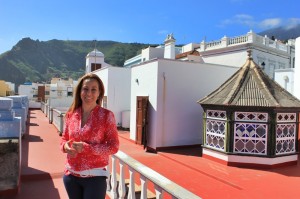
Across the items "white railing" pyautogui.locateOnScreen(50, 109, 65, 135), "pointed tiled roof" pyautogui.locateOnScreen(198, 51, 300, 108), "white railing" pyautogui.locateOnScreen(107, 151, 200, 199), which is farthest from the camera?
"white railing" pyautogui.locateOnScreen(50, 109, 65, 135)

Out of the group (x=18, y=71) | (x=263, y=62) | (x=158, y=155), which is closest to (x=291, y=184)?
(x=158, y=155)

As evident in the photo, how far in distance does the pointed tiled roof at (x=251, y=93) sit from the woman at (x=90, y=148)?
22.3ft

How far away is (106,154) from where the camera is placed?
246cm

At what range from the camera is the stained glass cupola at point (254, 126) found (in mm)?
8562

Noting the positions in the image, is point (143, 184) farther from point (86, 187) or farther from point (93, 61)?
point (93, 61)

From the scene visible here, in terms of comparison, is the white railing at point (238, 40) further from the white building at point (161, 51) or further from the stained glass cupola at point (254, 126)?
the stained glass cupola at point (254, 126)

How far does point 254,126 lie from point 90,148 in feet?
23.9

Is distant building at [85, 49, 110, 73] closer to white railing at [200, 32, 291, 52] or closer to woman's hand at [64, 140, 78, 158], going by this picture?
white railing at [200, 32, 291, 52]

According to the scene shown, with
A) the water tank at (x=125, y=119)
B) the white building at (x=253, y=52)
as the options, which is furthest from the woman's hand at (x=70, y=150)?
the white building at (x=253, y=52)

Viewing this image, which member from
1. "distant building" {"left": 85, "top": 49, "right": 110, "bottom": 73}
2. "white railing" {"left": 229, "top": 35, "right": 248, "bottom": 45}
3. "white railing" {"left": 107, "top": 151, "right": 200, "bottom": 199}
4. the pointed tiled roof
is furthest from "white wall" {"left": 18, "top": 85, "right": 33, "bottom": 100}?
"white railing" {"left": 107, "top": 151, "right": 200, "bottom": 199}

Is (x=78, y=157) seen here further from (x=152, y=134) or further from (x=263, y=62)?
(x=263, y=62)

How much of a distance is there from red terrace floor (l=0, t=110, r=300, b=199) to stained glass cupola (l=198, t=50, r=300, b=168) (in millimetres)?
416

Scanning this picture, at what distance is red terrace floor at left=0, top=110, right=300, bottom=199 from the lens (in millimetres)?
5770

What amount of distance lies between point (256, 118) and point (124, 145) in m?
5.55
